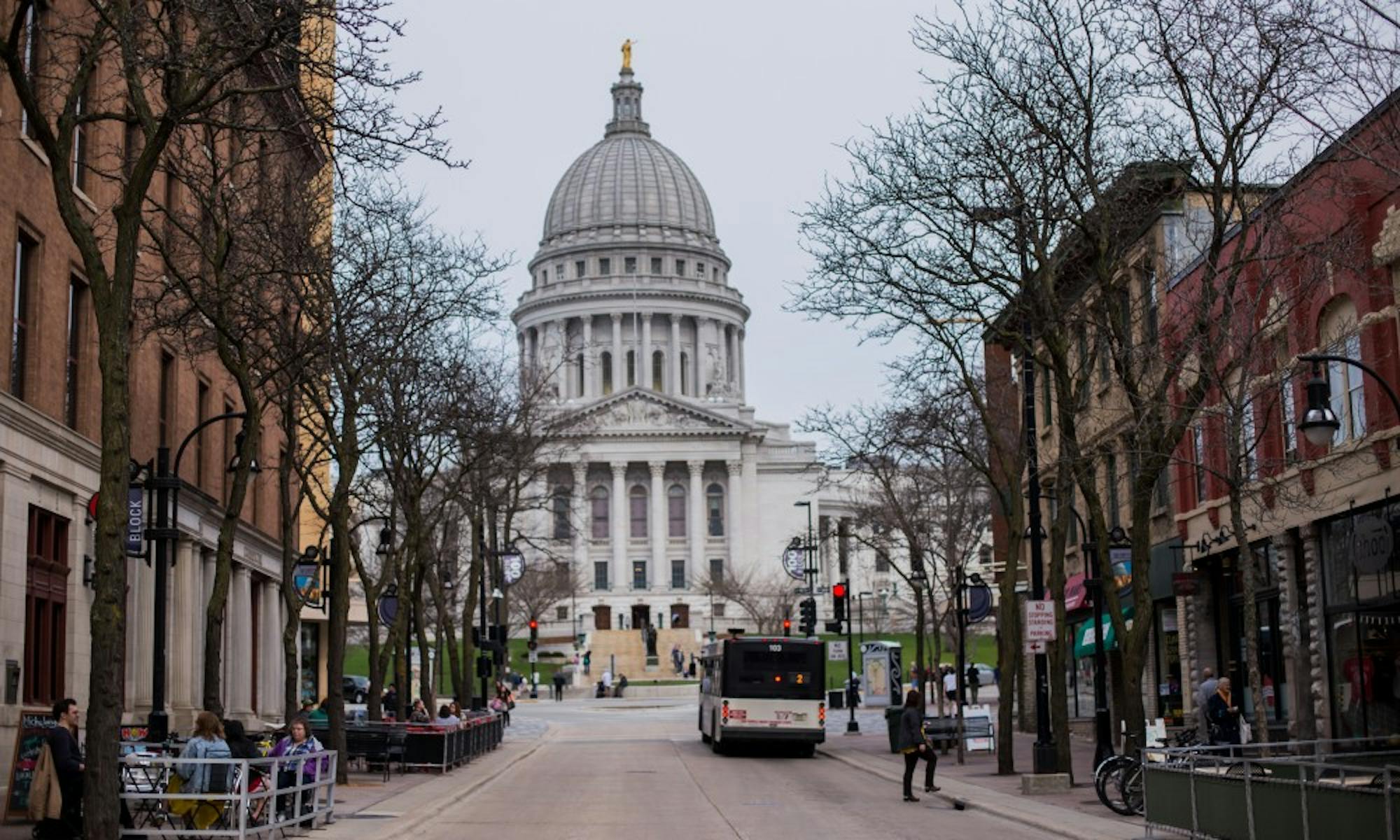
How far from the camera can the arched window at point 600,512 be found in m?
162

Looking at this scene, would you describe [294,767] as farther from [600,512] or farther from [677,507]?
[677,507]

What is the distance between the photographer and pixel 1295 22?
17109 mm

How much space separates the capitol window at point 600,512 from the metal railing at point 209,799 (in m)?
141

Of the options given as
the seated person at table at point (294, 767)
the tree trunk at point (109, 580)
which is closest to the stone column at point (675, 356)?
the seated person at table at point (294, 767)

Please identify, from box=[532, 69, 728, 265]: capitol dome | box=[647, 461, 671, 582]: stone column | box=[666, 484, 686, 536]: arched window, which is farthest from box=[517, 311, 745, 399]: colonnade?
box=[647, 461, 671, 582]: stone column

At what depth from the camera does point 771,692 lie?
145 ft

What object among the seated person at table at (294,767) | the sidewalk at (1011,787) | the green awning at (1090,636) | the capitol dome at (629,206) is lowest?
the sidewalk at (1011,787)

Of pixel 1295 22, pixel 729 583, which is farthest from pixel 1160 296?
pixel 729 583

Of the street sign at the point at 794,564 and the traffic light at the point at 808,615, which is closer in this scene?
the traffic light at the point at 808,615

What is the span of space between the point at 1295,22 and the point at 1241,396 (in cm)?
602

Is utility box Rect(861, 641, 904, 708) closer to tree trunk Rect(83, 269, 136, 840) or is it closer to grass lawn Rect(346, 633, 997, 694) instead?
grass lawn Rect(346, 633, 997, 694)

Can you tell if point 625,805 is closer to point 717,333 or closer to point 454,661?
point 454,661

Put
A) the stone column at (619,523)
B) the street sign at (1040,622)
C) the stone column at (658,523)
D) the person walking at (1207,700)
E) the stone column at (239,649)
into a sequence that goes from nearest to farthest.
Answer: the person walking at (1207,700), the street sign at (1040,622), the stone column at (239,649), the stone column at (619,523), the stone column at (658,523)

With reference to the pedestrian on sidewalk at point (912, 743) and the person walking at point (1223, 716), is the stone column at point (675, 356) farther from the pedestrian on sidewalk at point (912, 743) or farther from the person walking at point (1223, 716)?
the person walking at point (1223, 716)
